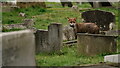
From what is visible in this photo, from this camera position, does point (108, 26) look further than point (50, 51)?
Yes

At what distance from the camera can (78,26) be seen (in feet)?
70.7

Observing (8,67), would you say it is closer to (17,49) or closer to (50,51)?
(17,49)

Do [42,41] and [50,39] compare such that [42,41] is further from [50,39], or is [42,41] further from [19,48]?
[19,48]

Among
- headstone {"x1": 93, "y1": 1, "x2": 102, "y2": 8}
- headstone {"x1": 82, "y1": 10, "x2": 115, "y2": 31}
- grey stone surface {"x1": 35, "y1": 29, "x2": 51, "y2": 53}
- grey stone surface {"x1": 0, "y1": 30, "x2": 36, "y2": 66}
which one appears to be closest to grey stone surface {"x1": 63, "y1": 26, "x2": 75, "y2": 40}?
headstone {"x1": 82, "y1": 10, "x2": 115, "y2": 31}

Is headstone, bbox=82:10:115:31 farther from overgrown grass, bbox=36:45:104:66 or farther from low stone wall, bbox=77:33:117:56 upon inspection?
low stone wall, bbox=77:33:117:56

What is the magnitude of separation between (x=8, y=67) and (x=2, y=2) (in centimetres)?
2619

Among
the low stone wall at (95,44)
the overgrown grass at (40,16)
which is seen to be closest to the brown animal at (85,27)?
the overgrown grass at (40,16)

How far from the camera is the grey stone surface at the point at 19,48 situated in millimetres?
7242

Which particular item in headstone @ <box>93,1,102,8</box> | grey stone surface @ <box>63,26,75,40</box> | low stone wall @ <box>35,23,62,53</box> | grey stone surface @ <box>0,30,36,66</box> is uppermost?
grey stone surface @ <box>0,30,36,66</box>

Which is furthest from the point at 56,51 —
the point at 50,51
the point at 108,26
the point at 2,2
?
the point at 2,2

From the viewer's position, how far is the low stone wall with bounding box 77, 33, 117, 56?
45.7 ft

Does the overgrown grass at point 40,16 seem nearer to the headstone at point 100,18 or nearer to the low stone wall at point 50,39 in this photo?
the headstone at point 100,18

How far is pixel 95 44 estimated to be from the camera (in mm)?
14016

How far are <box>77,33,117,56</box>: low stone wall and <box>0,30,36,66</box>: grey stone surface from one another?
257 inches
